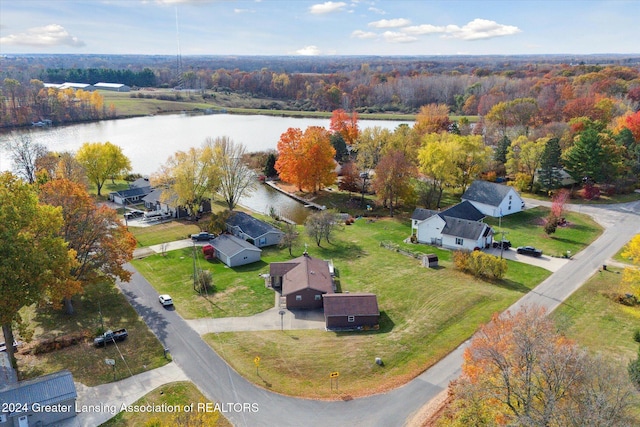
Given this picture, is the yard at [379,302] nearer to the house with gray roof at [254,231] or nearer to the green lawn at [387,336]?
the green lawn at [387,336]

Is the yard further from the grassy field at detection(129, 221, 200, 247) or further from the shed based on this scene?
the grassy field at detection(129, 221, 200, 247)

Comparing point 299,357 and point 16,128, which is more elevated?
point 16,128

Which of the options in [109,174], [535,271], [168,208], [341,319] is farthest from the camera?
[109,174]

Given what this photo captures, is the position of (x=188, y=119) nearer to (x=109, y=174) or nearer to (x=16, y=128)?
(x=16, y=128)

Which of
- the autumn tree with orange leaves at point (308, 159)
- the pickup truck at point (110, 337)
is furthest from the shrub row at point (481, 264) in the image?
the autumn tree with orange leaves at point (308, 159)

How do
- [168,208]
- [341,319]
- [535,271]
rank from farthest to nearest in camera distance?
1. [168,208]
2. [535,271]
3. [341,319]

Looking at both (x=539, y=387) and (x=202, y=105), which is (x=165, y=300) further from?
(x=202, y=105)

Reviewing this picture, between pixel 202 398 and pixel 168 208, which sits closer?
pixel 202 398

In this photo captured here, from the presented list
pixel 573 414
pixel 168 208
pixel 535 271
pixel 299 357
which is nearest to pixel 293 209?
pixel 168 208
